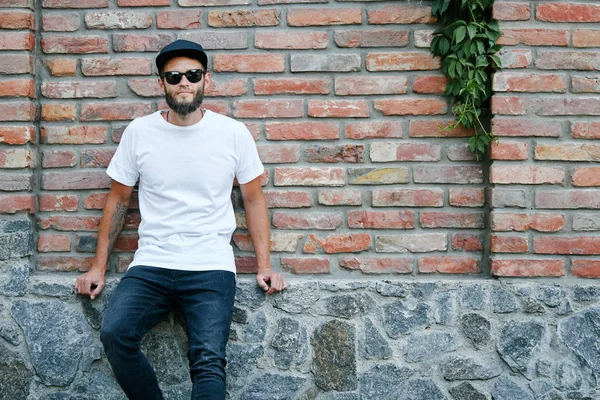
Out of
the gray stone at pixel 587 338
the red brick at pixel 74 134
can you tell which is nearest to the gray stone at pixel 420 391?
the gray stone at pixel 587 338

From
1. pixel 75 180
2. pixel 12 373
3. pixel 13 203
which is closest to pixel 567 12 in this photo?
pixel 75 180

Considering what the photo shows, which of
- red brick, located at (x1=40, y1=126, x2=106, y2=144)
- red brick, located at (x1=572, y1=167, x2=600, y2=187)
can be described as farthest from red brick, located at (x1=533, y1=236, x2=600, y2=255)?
red brick, located at (x1=40, y1=126, x2=106, y2=144)

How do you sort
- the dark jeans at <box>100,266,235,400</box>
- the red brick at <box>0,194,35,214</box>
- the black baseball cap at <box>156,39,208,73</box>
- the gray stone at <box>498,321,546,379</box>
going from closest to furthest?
the dark jeans at <box>100,266,235,400</box> → the black baseball cap at <box>156,39,208,73</box> → the gray stone at <box>498,321,546,379</box> → the red brick at <box>0,194,35,214</box>

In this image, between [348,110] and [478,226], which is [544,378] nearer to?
[478,226]

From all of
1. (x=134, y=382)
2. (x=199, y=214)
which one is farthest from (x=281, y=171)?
(x=134, y=382)

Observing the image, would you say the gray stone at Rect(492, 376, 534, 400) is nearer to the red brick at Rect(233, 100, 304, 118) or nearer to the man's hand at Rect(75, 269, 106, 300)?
the red brick at Rect(233, 100, 304, 118)

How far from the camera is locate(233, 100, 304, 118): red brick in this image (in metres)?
2.98

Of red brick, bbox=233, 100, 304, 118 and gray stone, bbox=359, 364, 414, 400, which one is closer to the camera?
gray stone, bbox=359, 364, 414, 400

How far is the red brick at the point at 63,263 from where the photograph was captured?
302 cm

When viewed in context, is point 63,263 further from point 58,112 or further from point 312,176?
point 312,176

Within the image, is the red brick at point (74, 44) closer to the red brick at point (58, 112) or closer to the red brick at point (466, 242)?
the red brick at point (58, 112)

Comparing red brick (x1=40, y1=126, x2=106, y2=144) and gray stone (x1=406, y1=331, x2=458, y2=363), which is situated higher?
red brick (x1=40, y1=126, x2=106, y2=144)

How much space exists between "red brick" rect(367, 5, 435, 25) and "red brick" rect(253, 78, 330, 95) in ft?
1.24

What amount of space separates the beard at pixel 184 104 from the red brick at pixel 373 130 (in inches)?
27.9
